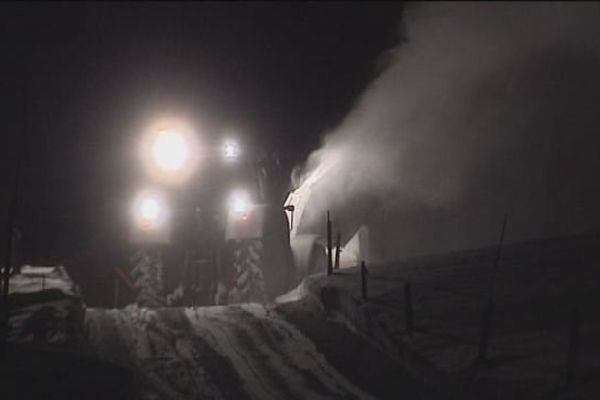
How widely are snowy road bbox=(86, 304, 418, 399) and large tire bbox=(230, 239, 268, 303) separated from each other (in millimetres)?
1421

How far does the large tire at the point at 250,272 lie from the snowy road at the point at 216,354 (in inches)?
56.0

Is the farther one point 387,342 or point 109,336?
point 109,336

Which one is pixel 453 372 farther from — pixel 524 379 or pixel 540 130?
pixel 540 130

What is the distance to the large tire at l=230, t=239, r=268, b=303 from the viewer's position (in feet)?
66.6

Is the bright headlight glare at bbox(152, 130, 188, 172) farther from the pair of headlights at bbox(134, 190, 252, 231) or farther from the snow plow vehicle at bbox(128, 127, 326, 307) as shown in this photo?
the pair of headlights at bbox(134, 190, 252, 231)

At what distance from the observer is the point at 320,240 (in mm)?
24703

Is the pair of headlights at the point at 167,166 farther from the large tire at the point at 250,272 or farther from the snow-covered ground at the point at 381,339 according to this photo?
the snow-covered ground at the point at 381,339

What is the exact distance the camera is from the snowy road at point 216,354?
1184cm

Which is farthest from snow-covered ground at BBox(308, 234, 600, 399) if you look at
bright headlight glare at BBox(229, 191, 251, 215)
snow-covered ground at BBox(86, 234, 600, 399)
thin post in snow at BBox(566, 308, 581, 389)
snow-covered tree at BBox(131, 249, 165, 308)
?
snow-covered tree at BBox(131, 249, 165, 308)

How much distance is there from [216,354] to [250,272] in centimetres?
635

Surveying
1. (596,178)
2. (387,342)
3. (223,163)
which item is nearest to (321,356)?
(387,342)

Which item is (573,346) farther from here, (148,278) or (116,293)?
(116,293)

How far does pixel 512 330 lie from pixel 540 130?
609 inches

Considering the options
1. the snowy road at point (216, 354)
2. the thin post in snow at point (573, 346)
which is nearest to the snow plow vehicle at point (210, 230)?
the snowy road at point (216, 354)
